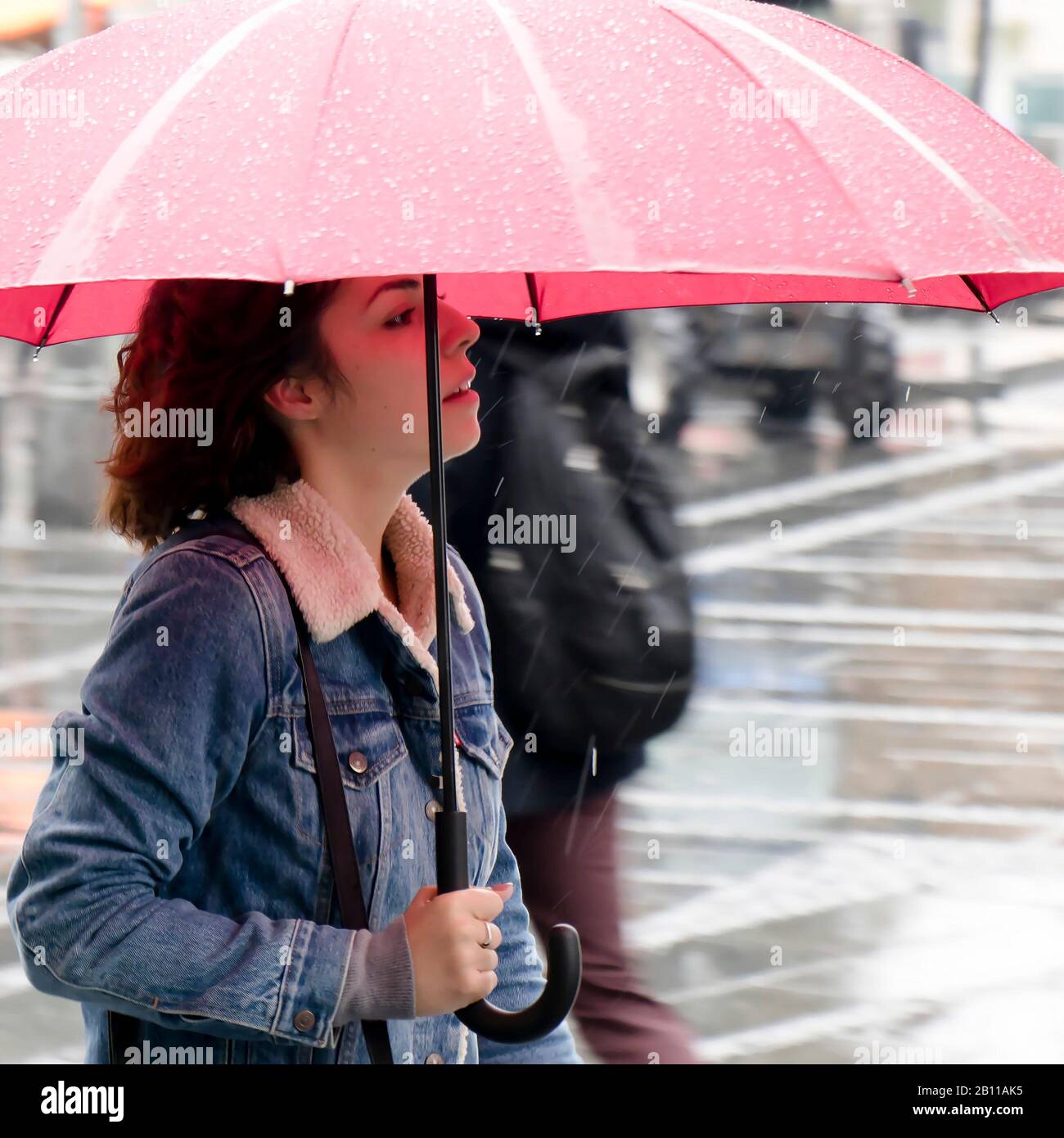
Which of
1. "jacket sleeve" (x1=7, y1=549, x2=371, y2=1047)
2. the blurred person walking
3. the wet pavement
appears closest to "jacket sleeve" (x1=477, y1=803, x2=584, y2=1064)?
"jacket sleeve" (x1=7, y1=549, x2=371, y2=1047)

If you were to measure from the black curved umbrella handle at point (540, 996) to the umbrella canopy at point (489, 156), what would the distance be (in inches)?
29.2

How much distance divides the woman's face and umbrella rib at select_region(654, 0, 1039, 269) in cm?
50

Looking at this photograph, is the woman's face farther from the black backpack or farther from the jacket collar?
the black backpack

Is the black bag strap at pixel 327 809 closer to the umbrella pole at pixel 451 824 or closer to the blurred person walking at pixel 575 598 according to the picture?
the umbrella pole at pixel 451 824

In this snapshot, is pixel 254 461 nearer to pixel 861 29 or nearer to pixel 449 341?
pixel 449 341

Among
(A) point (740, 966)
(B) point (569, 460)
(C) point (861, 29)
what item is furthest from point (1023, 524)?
(B) point (569, 460)

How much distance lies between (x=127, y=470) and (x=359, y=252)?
2.21 ft

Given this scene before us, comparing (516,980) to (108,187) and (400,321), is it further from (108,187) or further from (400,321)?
(108,187)

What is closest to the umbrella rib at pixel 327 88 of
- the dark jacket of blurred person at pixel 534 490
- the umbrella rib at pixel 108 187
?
the umbrella rib at pixel 108 187

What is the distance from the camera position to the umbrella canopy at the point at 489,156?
1.66 metres

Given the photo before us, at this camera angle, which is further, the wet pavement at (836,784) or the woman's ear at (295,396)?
the wet pavement at (836,784)

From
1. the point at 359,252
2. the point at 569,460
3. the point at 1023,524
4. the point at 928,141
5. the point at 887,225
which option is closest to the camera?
the point at 359,252

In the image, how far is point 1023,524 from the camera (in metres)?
13.2

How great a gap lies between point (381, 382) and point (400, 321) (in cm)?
9
